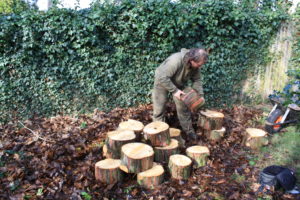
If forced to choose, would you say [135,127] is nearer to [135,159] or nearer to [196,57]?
[135,159]

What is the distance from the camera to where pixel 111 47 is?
5656 mm

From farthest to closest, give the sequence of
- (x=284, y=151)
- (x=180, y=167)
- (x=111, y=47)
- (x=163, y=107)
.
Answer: (x=111, y=47), (x=163, y=107), (x=284, y=151), (x=180, y=167)

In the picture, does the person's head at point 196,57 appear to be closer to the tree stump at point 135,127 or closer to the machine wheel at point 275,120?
the tree stump at point 135,127

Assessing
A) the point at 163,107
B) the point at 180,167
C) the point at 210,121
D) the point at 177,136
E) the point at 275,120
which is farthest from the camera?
the point at 275,120

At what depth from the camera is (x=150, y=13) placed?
17.7 ft

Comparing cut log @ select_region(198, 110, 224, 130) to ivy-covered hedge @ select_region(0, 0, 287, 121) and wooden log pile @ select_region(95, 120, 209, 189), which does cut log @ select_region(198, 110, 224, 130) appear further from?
ivy-covered hedge @ select_region(0, 0, 287, 121)

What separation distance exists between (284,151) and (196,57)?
2.40 m

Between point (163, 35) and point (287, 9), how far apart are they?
→ 371cm

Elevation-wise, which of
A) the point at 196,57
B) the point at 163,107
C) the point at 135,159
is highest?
the point at 196,57

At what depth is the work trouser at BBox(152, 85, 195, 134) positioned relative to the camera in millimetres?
4329

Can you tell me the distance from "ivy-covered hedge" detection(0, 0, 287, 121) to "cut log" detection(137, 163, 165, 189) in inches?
116

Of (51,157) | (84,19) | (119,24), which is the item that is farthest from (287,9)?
(51,157)

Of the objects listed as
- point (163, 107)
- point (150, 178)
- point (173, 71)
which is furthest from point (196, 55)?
point (150, 178)

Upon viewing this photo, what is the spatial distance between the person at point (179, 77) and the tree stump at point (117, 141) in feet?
3.16
